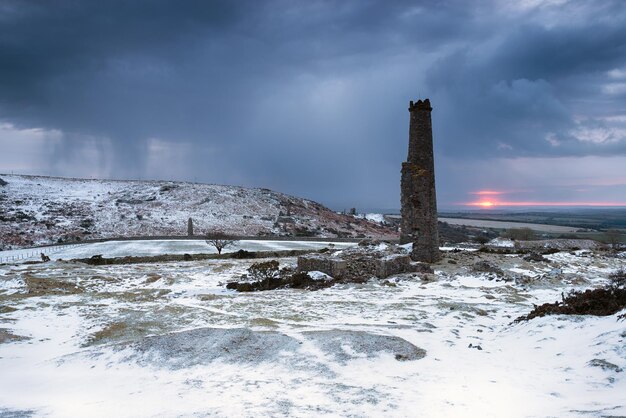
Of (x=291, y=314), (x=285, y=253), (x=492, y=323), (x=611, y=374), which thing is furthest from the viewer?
(x=285, y=253)

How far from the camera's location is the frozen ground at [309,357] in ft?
22.0

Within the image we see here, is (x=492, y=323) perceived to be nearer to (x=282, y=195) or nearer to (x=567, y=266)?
(x=567, y=266)

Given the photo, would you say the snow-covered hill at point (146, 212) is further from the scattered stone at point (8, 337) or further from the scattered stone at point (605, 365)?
the scattered stone at point (605, 365)

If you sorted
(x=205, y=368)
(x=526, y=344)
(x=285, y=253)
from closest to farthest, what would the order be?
(x=205, y=368), (x=526, y=344), (x=285, y=253)

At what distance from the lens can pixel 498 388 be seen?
23.4 ft

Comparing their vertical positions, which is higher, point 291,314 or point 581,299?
point 581,299

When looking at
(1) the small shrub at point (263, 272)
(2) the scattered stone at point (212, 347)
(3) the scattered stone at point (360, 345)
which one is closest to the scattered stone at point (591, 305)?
(3) the scattered stone at point (360, 345)

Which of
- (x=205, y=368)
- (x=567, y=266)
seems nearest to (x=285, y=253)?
(x=567, y=266)

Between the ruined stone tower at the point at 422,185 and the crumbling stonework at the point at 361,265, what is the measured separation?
293 centimetres

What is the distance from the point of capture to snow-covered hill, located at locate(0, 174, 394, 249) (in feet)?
187

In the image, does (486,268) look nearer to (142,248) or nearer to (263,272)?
(263,272)

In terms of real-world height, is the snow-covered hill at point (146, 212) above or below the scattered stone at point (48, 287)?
above

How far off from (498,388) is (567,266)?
2061 centimetres

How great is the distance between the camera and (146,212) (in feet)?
220
